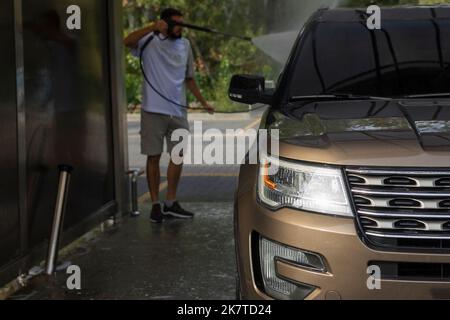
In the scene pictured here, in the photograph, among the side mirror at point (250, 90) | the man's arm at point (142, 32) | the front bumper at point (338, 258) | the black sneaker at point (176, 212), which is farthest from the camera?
the black sneaker at point (176, 212)

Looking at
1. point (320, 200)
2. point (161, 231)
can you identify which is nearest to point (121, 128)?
point (161, 231)

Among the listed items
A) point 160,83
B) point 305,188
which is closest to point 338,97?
point 305,188

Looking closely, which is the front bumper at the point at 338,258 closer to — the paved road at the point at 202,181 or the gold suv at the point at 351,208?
the gold suv at the point at 351,208

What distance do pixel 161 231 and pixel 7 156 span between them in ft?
7.66

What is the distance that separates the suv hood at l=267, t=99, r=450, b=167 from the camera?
10.7 ft

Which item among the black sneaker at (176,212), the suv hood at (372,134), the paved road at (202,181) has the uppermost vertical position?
the suv hood at (372,134)

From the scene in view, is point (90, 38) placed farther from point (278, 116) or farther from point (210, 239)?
point (278, 116)

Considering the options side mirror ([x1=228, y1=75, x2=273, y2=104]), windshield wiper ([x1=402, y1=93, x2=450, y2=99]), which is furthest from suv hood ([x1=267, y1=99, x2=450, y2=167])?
side mirror ([x1=228, y1=75, x2=273, y2=104])

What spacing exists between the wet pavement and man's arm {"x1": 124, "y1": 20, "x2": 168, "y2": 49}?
182cm

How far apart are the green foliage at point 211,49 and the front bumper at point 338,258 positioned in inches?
601

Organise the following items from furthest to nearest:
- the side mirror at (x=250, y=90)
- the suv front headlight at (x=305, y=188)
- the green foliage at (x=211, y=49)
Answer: the green foliage at (x=211, y=49) < the side mirror at (x=250, y=90) < the suv front headlight at (x=305, y=188)

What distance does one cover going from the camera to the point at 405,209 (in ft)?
10.7

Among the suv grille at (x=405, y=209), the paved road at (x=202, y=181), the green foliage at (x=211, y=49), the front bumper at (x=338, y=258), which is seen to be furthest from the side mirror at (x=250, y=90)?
the green foliage at (x=211, y=49)

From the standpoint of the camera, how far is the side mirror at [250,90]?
191 inches
